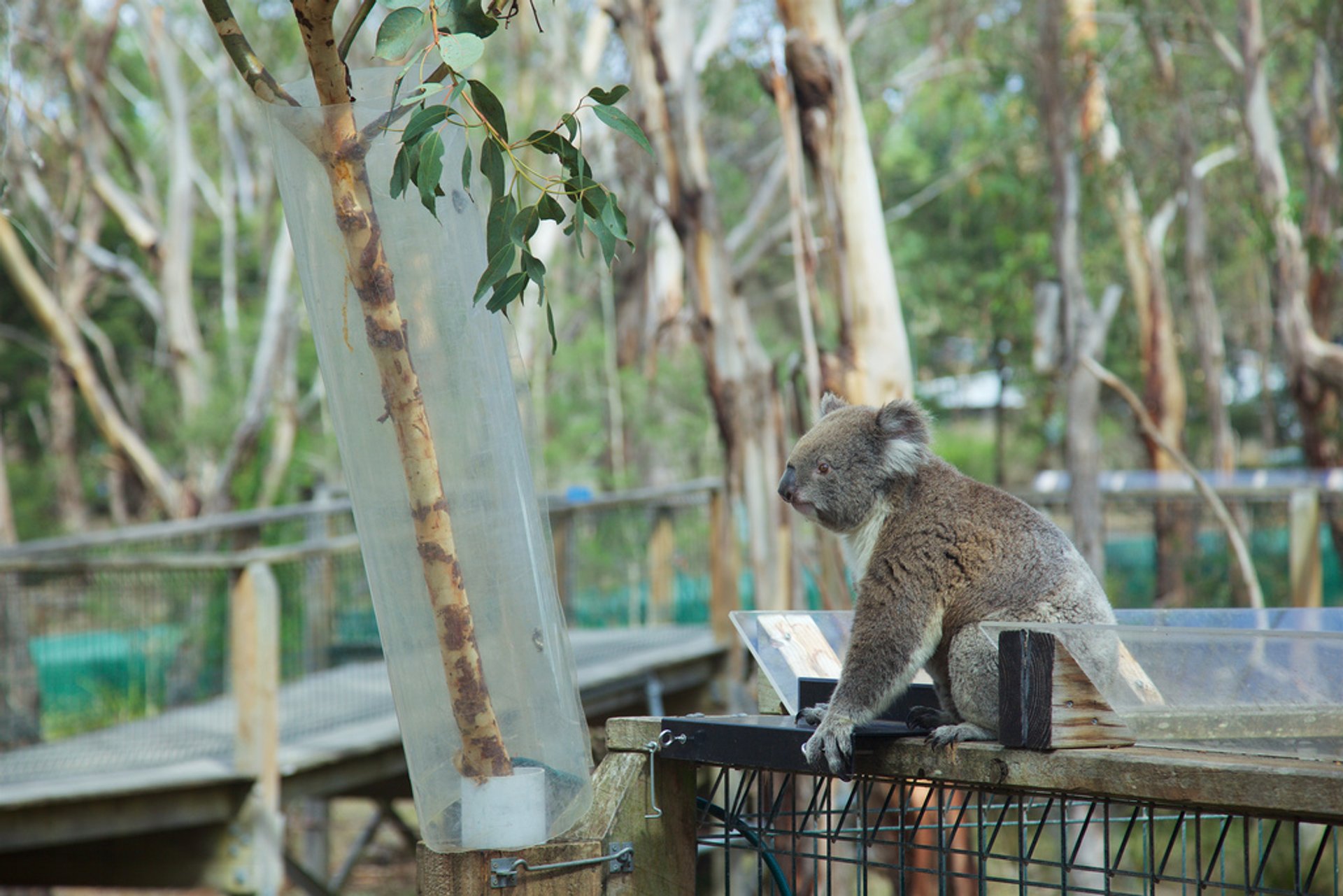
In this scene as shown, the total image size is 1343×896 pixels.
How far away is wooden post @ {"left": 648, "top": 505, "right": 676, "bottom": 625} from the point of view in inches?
360

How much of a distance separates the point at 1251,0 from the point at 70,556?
31.6 feet

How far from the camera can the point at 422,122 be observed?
4.46 feet

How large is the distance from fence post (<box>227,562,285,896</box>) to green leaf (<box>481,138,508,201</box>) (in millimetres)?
4624

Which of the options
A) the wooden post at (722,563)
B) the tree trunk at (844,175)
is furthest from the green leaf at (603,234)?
the wooden post at (722,563)

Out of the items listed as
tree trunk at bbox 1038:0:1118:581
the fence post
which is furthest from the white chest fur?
tree trunk at bbox 1038:0:1118:581

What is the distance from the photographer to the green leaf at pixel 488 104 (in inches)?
59.8

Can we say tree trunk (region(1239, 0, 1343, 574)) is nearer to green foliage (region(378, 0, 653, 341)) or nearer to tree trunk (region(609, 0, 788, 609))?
tree trunk (region(609, 0, 788, 609))

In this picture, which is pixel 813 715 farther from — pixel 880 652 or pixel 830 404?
pixel 830 404

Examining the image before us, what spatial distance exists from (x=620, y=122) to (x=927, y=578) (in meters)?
0.86

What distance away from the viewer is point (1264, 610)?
6.19 ft

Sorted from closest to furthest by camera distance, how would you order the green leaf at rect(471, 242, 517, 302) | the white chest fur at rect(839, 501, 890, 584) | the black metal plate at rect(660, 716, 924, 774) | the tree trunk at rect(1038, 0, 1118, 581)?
the green leaf at rect(471, 242, 517, 302) → the black metal plate at rect(660, 716, 924, 774) → the white chest fur at rect(839, 501, 890, 584) → the tree trunk at rect(1038, 0, 1118, 581)

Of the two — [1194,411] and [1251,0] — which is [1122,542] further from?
[1194,411]

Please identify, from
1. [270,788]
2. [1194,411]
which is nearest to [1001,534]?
[270,788]

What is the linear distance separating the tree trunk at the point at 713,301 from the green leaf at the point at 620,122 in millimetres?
5130
